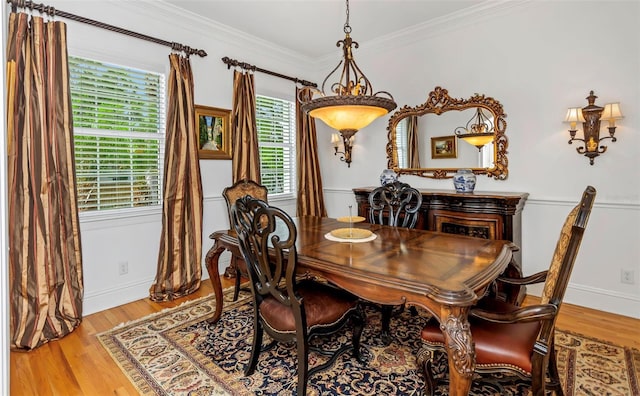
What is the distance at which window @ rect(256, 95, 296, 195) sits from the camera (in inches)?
167

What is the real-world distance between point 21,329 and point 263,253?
6.27 ft

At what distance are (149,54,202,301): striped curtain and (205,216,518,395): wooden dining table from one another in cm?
104

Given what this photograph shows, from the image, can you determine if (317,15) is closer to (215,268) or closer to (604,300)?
(215,268)

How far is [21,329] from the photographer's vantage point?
2.28 metres

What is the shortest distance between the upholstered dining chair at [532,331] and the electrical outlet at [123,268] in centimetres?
269

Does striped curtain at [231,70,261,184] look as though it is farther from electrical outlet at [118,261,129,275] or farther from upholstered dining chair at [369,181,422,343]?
upholstered dining chair at [369,181,422,343]

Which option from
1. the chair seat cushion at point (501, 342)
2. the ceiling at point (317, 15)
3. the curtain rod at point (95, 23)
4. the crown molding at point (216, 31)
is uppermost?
the ceiling at point (317, 15)

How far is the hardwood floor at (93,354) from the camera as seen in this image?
6.09 ft

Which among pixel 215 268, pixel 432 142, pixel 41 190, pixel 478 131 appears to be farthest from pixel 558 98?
pixel 41 190

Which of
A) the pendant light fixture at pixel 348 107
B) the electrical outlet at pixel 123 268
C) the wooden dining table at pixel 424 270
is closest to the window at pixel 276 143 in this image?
the electrical outlet at pixel 123 268

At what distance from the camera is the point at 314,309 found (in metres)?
1.82

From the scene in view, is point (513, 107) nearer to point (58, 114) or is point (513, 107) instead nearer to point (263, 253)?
point (263, 253)

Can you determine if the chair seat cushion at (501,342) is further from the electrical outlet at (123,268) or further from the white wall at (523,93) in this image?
the electrical outlet at (123,268)

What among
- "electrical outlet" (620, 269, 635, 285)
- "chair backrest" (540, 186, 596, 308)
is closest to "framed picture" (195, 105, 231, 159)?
"chair backrest" (540, 186, 596, 308)
